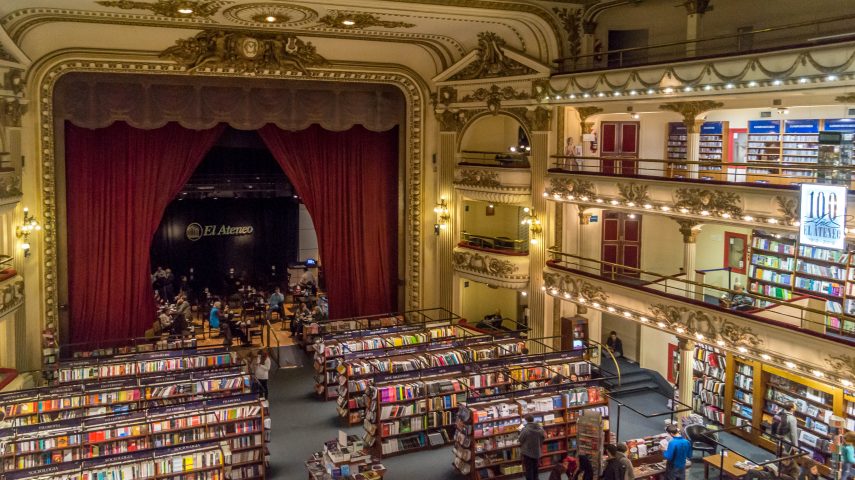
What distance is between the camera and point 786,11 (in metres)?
12.5

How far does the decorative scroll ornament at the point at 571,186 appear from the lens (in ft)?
48.1

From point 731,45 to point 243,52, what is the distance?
31.5 ft

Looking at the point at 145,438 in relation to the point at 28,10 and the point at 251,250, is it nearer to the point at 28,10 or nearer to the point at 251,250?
the point at 28,10

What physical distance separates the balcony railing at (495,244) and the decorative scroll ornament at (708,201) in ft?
14.0

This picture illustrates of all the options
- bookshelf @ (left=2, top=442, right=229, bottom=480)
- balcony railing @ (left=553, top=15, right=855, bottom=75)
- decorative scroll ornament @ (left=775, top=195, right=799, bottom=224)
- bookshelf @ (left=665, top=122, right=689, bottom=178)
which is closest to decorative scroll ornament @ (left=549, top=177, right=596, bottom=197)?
balcony railing @ (left=553, top=15, right=855, bottom=75)

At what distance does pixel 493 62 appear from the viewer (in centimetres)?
1645

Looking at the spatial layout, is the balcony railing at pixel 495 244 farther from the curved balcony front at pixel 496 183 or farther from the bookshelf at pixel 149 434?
the bookshelf at pixel 149 434

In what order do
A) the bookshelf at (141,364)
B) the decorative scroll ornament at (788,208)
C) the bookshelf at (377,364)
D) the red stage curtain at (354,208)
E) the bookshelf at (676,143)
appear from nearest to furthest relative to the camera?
the decorative scroll ornament at (788,208) → the bookshelf at (141,364) → the bookshelf at (377,364) → the bookshelf at (676,143) → the red stage curtain at (354,208)

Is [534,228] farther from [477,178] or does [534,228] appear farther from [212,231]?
[212,231]

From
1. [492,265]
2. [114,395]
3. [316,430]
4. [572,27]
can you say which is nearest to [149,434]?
[114,395]

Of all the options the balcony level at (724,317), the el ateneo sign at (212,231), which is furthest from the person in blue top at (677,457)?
the el ateneo sign at (212,231)

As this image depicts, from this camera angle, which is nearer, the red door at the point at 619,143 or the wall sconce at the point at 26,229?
the wall sconce at the point at 26,229

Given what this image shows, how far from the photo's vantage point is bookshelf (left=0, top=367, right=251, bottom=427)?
36.0 ft

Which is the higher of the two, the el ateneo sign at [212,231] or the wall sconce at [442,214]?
the wall sconce at [442,214]
